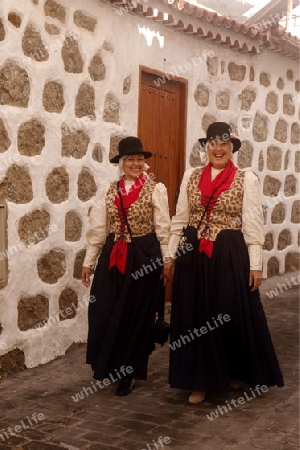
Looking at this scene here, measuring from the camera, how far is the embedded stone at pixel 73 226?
18.9 feet

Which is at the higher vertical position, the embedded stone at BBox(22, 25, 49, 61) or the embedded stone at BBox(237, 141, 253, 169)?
the embedded stone at BBox(22, 25, 49, 61)

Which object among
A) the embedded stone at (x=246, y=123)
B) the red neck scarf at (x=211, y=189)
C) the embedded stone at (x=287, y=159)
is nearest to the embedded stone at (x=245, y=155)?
the embedded stone at (x=246, y=123)

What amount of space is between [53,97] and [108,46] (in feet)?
2.88

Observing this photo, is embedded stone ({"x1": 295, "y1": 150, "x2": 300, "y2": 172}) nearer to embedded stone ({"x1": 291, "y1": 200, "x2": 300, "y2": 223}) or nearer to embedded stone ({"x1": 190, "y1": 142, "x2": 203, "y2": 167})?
embedded stone ({"x1": 291, "y1": 200, "x2": 300, "y2": 223})

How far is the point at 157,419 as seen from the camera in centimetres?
438

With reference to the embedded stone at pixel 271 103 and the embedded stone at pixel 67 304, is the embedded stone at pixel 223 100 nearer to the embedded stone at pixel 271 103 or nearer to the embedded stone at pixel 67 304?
the embedded stone at pixel 271 103

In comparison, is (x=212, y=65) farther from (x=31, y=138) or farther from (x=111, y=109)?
(x=31, y=138)

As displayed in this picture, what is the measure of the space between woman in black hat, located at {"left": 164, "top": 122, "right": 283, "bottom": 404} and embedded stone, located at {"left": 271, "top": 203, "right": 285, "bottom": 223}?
4.13 metres

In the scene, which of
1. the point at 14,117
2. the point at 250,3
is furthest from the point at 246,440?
the point at 250,3

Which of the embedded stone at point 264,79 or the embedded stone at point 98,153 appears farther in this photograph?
the embedded stone at point 264,79

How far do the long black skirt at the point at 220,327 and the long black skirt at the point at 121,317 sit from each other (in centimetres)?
22

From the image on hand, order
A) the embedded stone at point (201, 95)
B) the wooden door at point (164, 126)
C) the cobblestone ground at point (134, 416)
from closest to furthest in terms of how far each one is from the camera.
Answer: the cobblestone ground at point (134, 416) → the wooden door at point (164, 126) → the embedded stone at point (201, 95)

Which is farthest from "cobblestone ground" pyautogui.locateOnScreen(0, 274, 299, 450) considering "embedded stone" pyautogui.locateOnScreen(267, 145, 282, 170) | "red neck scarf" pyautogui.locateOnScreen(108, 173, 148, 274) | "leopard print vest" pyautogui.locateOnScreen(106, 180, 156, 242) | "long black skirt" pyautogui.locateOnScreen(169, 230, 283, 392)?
"embedded stone" pyautogui.locateOnScreen(267, 145, 282, 170)

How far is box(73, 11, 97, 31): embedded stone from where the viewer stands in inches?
225
